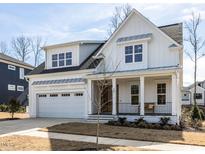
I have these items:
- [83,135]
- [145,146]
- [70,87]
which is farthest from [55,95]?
[145,146]

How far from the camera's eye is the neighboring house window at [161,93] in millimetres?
21453

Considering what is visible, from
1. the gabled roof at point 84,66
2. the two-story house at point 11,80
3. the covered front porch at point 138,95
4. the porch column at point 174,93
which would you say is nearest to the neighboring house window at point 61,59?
the gabled roof at point 84,66

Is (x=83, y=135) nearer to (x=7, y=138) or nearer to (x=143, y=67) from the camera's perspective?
(x=7, y=138)

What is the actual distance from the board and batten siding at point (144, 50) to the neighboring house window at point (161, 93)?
5.49ft

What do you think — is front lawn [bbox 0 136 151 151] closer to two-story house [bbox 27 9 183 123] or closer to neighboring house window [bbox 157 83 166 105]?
two-story house [bbox 27 9 183 123]

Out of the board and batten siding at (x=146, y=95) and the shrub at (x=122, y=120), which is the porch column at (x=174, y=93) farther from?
the shrub at (x=122, y=120)

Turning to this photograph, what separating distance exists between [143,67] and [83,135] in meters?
8.08

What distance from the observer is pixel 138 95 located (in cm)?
2245

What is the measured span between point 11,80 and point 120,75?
69.3 feet

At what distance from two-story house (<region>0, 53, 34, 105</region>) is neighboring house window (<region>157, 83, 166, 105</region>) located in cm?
2149

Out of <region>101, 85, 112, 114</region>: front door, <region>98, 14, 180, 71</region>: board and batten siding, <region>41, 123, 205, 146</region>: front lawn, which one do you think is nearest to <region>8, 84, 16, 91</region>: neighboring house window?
<region>101, 85, 112, 114</region>: front door

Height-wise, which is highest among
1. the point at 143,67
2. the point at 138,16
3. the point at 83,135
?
the point at 138,16

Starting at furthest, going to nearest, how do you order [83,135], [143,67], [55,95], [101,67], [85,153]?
[55,95]
[101,67]
[143,67]
[83,135]
[85,153]

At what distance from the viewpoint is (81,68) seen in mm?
23766
